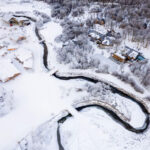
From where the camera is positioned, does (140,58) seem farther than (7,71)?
Yes

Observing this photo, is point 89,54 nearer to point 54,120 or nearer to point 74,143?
point 54,120

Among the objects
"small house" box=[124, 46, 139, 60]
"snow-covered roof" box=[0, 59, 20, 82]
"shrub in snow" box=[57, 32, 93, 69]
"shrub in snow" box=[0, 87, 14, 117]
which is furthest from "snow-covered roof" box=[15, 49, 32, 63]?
"small house" box=[124, 46, 139, 60]

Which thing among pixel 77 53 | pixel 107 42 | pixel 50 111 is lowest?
pixel 50 111

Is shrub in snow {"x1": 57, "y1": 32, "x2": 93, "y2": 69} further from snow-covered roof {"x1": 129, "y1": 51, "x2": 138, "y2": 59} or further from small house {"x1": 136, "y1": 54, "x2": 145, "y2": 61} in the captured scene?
small house {"x1": 136, "y1": 54, "x2": 145, "y2": 61}

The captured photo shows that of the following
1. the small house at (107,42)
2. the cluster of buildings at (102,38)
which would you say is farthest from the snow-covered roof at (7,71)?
the small house at (107,42)

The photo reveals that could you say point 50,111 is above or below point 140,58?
below

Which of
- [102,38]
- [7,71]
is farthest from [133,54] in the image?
[7,71]

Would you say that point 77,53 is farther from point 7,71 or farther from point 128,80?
point 7,71

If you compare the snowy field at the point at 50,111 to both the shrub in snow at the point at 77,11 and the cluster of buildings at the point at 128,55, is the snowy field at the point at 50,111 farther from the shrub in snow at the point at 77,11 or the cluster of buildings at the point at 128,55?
the shrub in snow at the point at 77,11

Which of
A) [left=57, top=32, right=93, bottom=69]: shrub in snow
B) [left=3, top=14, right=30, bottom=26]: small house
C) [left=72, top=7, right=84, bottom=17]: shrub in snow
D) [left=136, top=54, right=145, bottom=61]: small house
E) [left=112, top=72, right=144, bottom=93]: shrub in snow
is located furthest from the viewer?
[left=72, top=7, right=84, bottom=17]: shrub in snow
